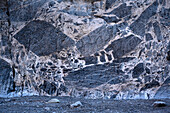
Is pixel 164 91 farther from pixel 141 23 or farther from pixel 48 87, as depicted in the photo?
pixel 48 87

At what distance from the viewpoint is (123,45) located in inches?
106

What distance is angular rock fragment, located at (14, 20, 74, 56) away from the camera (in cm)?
271

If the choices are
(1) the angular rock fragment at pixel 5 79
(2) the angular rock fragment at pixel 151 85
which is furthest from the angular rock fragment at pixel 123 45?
(1) the angular rock fragment at pixel 5 79

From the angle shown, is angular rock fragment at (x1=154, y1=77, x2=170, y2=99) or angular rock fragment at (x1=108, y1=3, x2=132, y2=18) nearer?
angular rock fragment at (x1=154, y1=77, x2=170, y2=99)

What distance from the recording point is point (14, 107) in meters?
2.05

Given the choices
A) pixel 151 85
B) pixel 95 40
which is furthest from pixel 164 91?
pixel 95 40

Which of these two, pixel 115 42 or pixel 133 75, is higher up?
pixel 115 42

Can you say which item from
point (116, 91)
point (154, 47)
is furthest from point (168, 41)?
point (116, 91)

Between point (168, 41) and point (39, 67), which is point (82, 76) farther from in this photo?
point (168, 41)

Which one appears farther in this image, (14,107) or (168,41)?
(168,41)

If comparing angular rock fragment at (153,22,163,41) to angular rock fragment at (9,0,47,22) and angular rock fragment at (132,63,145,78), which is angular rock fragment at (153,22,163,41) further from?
angular rock fragment at (9,0,47,22)

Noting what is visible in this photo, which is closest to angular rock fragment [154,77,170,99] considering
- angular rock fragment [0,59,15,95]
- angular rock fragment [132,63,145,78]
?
angular rock fragment [132,63,145,78]

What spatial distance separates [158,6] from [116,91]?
128cm

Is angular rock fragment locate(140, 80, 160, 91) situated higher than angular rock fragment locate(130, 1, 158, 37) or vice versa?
angular rock fragment locate(130, 1, 158, 37)
